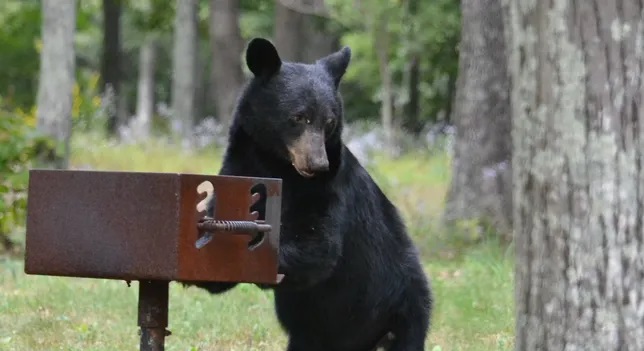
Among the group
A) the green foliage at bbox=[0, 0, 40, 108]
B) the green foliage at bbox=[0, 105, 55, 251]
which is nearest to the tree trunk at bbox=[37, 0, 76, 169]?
Result: the green foliage at bbox=[0, 105, 55, 251]

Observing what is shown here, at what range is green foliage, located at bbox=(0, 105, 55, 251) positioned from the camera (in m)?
8.38

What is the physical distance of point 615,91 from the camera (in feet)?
9.97

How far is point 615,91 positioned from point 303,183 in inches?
62.9

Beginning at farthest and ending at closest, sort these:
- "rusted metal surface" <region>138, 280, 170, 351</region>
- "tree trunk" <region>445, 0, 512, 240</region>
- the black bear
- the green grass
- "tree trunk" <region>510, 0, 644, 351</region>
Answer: "tree trunk" <region>445, 0, 512, 240</region> → the green grass → the black bear → "rusted metal surface" <region>138, 280, 170, 351</region> → "tree trunk" <region>510, 0, 644, 351</region>

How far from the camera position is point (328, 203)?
166 inches

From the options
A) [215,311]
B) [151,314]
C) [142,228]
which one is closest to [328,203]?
[151,314]

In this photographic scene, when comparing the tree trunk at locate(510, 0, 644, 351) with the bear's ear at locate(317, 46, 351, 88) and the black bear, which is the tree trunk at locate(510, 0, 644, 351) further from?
the bear's ear at locate(317, 46, 351, 88)

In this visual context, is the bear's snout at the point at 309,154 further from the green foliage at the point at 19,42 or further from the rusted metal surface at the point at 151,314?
the green foliage at the point at 19,42

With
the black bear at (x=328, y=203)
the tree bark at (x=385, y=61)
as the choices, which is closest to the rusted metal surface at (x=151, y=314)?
the black bear at (x=328, y=203)

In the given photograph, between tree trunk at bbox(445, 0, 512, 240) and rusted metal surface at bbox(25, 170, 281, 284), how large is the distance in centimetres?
658

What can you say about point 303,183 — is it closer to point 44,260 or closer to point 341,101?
point 341,101

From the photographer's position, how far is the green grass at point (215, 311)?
594cm

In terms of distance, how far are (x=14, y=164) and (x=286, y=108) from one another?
4.70 m

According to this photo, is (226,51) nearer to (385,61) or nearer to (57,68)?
(385,61)
